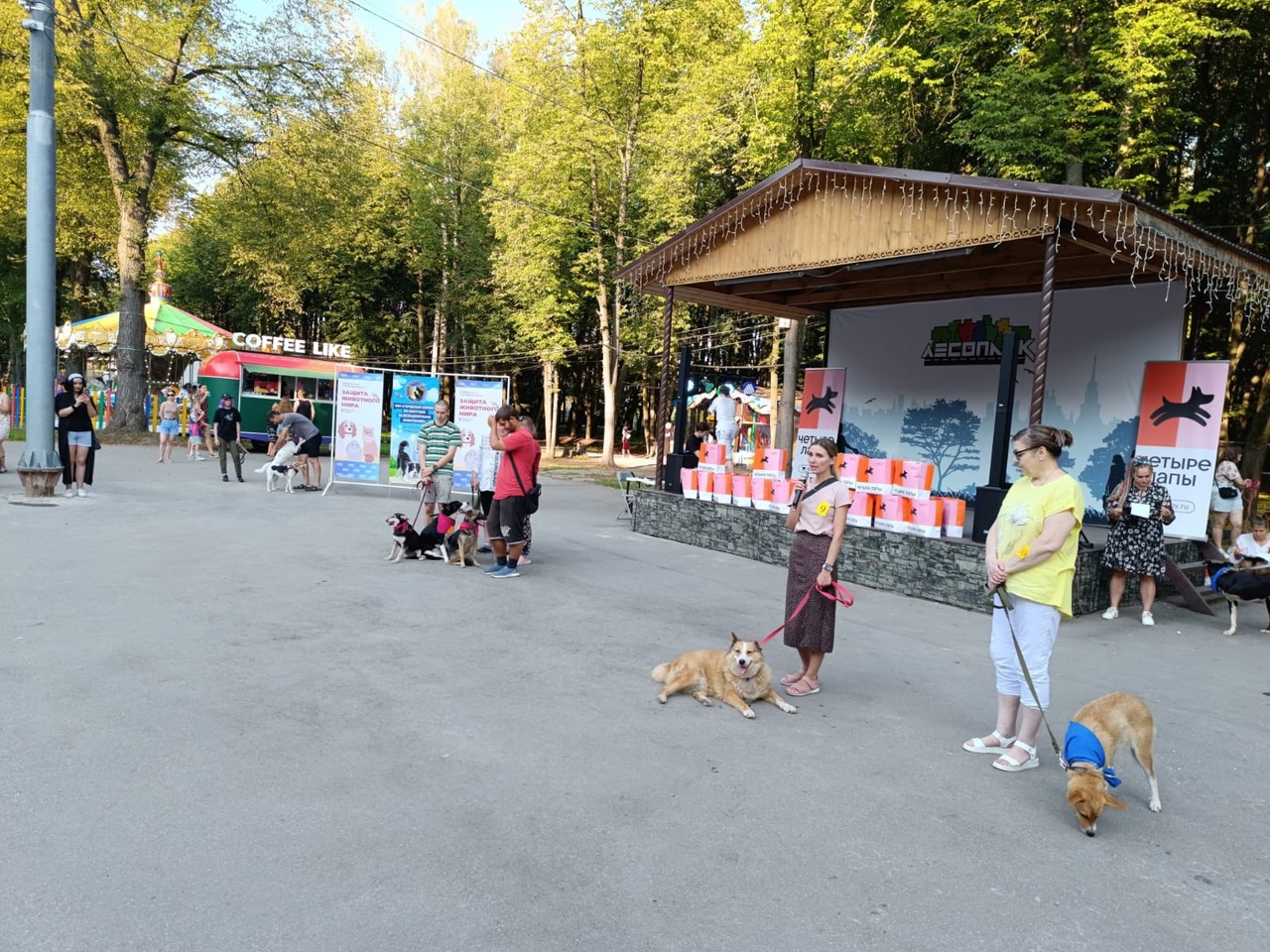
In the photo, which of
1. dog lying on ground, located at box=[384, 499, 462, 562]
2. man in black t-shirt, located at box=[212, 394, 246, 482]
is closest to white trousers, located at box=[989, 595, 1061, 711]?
dog lying on ground, located at box=[384, 499, 462, 562]

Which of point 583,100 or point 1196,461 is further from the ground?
point 583,100

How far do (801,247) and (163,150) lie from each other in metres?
20.6

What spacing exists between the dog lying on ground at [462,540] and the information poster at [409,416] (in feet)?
17.0

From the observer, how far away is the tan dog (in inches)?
198

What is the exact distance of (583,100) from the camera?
24.0 meters

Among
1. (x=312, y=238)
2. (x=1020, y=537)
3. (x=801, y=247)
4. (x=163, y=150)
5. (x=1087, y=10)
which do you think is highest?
(x=1087, y=10)

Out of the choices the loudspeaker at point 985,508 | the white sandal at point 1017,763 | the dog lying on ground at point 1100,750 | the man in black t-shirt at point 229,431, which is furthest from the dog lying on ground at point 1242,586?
the man in black t-shirt at point 229,431

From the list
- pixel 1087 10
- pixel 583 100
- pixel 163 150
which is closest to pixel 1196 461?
pixel 1087 10

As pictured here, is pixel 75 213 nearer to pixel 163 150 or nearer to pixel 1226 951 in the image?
pixel 163 150

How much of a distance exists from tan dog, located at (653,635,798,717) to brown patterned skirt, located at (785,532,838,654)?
0.36 metres

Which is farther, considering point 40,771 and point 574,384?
point 574,384

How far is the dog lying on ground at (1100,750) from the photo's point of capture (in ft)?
11.9

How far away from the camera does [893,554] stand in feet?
30.6

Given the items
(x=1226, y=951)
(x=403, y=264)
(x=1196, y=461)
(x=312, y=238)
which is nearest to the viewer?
(x=1226, y=951)
